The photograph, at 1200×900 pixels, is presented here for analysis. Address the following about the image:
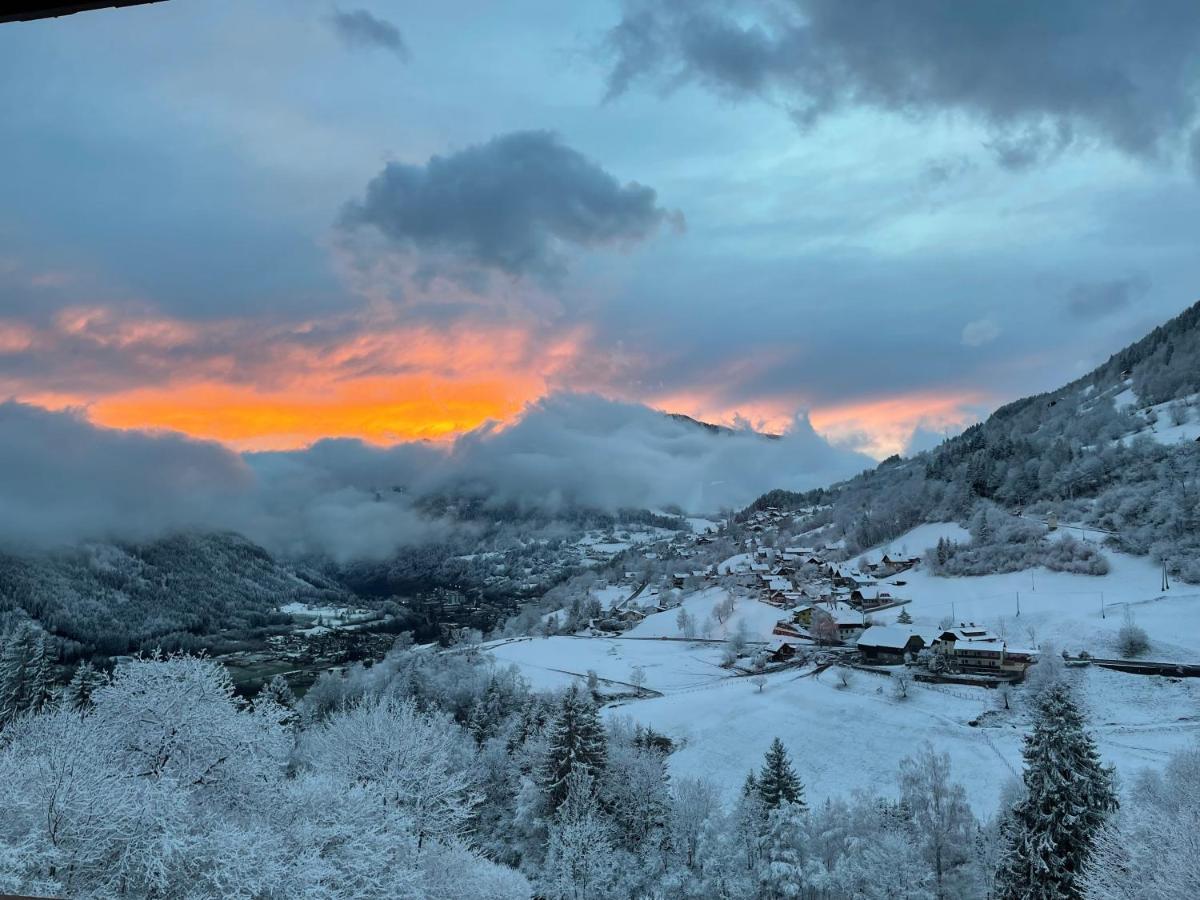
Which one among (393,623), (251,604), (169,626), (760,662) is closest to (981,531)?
(760,662)

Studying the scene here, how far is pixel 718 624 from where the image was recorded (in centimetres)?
6819

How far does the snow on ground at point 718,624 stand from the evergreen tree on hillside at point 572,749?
38.1 meters

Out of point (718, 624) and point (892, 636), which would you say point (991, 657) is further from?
point (718, 624)

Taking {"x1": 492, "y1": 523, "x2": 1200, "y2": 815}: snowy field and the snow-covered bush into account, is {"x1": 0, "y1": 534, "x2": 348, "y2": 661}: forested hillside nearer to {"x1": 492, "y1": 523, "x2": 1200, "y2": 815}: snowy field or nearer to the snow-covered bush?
{"x1": 492, "y1": 523, "x2": 1200, "y2": 815}: snowy field

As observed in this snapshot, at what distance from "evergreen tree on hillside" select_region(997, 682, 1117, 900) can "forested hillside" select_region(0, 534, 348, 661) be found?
81962 mm

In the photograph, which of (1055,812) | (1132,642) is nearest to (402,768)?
(1055,812)

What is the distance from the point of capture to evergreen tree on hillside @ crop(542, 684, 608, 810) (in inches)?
995

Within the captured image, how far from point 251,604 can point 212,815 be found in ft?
423

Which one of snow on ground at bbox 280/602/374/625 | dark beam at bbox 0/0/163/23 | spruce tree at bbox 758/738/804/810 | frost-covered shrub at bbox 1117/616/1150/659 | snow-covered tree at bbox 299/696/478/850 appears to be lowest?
snow on ground at bbox 280/602/374/625

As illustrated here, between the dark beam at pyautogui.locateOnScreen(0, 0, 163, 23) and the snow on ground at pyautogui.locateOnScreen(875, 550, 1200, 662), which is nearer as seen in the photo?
the dark beam at pyautogui.locateOnScreen(0, 0, 163, 23)

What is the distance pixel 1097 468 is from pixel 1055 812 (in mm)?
73245

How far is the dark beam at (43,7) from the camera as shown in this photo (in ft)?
6.51

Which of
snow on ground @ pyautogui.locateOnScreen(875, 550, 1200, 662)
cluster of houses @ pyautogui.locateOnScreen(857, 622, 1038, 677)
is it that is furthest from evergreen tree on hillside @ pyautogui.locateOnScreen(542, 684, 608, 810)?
snow on ground @ pyautogui.locateOnScreen(875, 550, 1200, 662)

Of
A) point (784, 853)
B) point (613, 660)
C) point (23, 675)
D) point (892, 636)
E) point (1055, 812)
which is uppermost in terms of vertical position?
point (23, 675)
